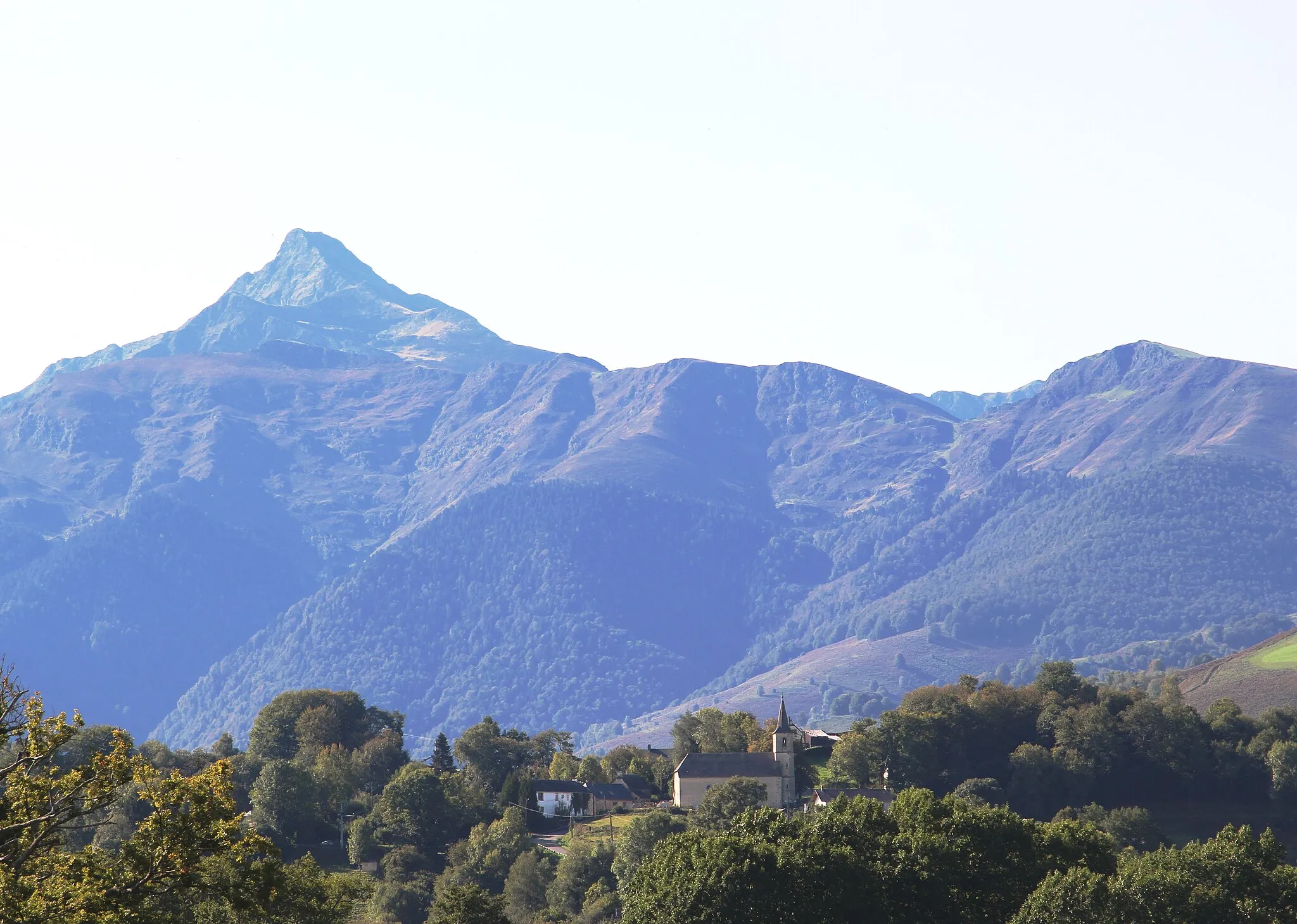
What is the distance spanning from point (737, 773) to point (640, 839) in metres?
24.9

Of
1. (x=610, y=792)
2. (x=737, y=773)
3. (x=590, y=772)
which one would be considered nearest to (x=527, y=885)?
(x=737, y=773)

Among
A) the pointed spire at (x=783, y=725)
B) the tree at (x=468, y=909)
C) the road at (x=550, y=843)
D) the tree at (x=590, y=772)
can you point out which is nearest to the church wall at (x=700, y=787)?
the pointed spire at (x=783, y=725)

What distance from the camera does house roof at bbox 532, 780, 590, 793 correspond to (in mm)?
149250

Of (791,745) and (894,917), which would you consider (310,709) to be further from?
(894,917)

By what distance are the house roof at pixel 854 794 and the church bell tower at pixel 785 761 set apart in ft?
13.2

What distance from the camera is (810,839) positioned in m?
76.2

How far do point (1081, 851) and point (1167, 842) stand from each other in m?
57.0

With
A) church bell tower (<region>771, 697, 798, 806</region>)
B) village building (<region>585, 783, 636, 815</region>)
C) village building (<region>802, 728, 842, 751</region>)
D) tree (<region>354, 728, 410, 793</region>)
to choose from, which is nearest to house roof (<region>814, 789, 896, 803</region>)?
church bell tower (<region>771, 697, 798, 806</region>)

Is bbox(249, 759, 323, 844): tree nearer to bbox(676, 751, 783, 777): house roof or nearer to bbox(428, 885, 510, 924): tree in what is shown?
bbox(676, 751, 783, 777): house roof

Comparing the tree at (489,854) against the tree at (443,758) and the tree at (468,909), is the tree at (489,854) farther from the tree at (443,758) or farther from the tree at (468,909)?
the tree at (468,909)

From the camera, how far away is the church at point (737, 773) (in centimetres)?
14125

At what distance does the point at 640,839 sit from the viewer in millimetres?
118500

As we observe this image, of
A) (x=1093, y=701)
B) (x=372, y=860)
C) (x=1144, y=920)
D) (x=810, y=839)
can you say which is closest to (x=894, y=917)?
(x=810, y=839)

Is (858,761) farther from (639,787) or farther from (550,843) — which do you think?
(550,843)
